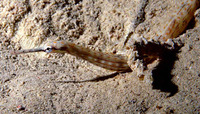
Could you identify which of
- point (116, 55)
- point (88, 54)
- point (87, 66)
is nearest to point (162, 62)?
point (116, 55)

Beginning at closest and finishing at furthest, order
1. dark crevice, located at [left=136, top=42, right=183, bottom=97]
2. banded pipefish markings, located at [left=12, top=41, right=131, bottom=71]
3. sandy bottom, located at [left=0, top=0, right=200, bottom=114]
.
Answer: sandy bottom, located at [left=0, top=0, right=200, bottom=114]
dark crevice, located at [left=136, top=42, right=183, bottom=97]
banded pipefish markings, located at [left=12, top=41, right=131, bottom=71]

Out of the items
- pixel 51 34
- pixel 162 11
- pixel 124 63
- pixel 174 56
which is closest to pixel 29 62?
pixel 51 34

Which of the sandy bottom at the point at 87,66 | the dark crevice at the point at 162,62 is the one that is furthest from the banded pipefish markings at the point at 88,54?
the dark crevice at the point at 162,62

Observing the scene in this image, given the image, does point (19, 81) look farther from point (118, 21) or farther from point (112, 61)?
point (118, 21)

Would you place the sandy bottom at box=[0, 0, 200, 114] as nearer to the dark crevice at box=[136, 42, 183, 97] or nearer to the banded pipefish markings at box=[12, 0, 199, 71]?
the dark crevice at box=[136, 42, 183, 97]

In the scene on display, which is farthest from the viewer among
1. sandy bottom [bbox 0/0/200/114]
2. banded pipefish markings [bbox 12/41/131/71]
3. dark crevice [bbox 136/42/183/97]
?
banded pipefish markings [bbox 12/41/131/71]

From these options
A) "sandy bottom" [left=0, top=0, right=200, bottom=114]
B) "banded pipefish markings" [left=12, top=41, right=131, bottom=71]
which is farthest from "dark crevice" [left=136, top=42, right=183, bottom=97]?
"banded pipefish markings" [left=12, top=41, right=131, bottom=71]

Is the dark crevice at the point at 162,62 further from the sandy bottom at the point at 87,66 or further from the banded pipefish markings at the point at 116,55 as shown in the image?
the banded pipefish markings at the point at 116,55

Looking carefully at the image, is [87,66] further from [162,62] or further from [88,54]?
[162,62]

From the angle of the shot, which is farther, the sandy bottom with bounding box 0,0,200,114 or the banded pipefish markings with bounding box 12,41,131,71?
the banded pipefish markings with bounding box 12,41,131,71

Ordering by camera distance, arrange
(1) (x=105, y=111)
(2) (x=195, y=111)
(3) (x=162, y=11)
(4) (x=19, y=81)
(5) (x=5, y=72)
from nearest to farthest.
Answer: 1. (2) (x=195, y=111)
2. (1) (x=105, y=111)
3. (4) (x=19, y=81)
4. (5) (x=5, y=72)
5. (3) (x=162, y=11)

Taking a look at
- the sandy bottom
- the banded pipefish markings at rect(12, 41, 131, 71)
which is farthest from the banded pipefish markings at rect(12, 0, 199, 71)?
the sandy bottom
